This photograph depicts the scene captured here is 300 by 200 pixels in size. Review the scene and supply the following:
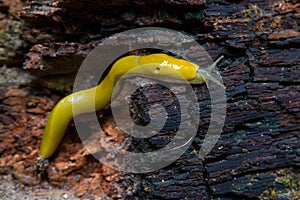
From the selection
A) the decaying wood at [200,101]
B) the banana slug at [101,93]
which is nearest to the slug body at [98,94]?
the banana slug at [101,93]

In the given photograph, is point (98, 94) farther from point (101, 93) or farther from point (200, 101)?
point (200, 101)

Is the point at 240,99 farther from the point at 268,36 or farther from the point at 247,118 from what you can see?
the point at 268,36

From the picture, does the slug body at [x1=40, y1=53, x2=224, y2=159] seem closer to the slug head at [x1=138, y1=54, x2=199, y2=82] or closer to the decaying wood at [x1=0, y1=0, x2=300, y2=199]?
the slug head at [x1=138, y1=54, x2=199, y2=82]

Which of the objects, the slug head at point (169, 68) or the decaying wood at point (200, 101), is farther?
the slug head at point (169, 68)

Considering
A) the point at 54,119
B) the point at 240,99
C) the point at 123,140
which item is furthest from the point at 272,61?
the point at 54,119

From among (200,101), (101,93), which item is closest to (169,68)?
(200,101)

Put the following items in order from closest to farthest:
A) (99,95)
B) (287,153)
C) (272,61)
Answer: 1. (287,153)
2. (272,61)
3. (99,95)

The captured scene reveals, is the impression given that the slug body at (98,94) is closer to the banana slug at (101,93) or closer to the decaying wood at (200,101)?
the banana slug at (101,93)
